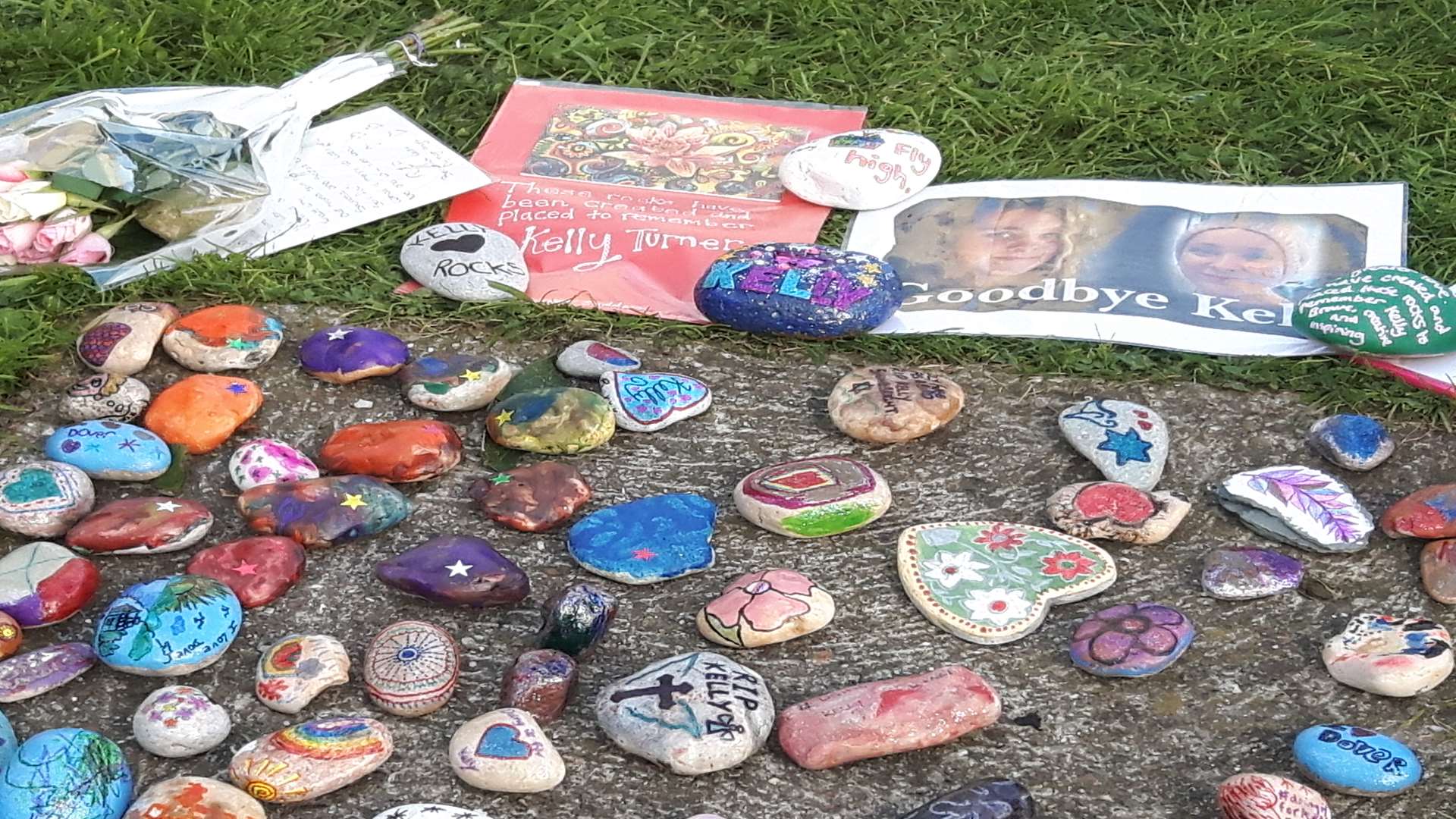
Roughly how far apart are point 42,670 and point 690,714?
2.93 feet

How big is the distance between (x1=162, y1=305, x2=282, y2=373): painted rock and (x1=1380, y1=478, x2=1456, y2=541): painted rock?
1860 millimetres

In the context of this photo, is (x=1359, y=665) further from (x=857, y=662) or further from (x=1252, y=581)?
(x=857, y=662)

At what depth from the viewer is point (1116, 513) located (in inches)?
91.5

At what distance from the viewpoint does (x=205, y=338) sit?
270 cm

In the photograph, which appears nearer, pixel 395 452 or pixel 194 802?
pixel 194 802

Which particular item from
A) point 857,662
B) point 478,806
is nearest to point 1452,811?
point 857,662

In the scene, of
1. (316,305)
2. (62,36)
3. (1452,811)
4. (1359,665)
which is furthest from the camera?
(62,36)

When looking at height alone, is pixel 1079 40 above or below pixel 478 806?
above

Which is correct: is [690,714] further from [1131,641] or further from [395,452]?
[395,452]

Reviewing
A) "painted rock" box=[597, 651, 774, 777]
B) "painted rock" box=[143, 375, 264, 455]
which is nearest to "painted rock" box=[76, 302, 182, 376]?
"painted rock" box=[143, 375, 264, 455]

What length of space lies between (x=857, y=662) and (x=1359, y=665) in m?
0.67

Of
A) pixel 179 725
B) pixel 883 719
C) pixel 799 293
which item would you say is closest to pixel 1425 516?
pixel 883 719

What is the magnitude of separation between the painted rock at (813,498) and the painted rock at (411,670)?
521mm

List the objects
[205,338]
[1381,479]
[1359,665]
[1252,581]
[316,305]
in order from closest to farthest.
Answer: [1359,665]
[1252,581]
[1381,479]
[205,338]
[316,305]
